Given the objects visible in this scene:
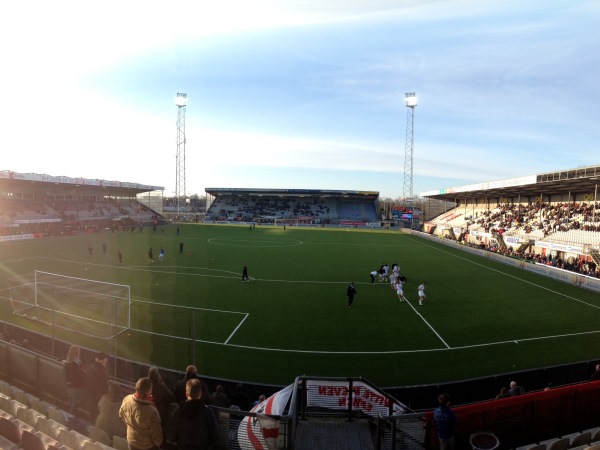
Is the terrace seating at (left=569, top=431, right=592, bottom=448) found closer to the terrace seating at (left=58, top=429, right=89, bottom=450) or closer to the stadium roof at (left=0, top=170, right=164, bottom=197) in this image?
the terrace seating at (left=58, top=429, right=89, bottom=450)

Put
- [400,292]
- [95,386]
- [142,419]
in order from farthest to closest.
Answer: [400,292], [95,386], [142,419]

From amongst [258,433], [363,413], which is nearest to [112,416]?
[258,433]

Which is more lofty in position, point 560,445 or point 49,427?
point 49,427

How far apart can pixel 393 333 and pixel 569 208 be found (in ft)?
121

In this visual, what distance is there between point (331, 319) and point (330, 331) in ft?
5.27

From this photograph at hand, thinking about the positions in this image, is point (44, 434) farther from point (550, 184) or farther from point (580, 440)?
point (550, 184)

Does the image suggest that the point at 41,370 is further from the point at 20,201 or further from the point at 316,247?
the point at 20,201

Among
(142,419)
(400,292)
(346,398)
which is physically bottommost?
(400,292)

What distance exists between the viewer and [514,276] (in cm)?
2867

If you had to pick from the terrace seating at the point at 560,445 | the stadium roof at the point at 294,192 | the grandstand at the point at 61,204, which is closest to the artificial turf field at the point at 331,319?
the terrace seating at the point at 560,445

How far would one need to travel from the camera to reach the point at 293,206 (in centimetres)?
9919

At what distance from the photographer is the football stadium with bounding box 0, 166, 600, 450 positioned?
6582 millimetres

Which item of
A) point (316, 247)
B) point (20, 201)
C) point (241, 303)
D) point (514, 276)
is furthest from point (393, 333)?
point (20, 201)

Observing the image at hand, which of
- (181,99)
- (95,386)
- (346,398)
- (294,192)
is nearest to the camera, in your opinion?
(95,386)
